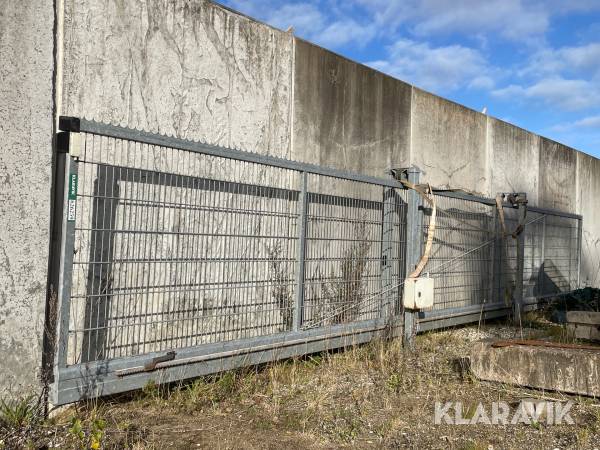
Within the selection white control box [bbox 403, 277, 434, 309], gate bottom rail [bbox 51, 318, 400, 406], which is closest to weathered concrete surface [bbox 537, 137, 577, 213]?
white control box [bbox 403, 277, 434, 309]

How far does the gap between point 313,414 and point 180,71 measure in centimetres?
282

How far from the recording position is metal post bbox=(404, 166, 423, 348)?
5.97 metres

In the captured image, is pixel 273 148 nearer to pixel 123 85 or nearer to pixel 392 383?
pixel 123 85

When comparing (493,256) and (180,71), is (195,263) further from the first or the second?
(493,256)

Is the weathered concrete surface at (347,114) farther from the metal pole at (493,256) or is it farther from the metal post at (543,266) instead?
the metal post at (543,266)

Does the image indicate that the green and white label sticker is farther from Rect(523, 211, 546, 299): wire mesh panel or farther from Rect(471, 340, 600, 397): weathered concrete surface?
Rect(523, 211, 546, 299): wire mesh panel

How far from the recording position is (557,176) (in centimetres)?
1111

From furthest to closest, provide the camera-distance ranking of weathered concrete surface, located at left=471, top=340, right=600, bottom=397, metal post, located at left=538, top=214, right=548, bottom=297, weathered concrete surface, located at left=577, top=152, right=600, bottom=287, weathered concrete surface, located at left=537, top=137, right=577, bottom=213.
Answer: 1. weathered concrete surface, located at left=577, top=152, right=600, bottom=287
2. weathered concrete surface, located at left=537, top=137, right=577, bottom=213
3. metal post, located at left=538, top=214, right=548, bottom=297
4. weathered concrete surface, located at left=471, top=340, right=600, bottom=397

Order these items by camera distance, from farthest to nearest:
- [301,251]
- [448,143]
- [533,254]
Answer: [533,254] → [448,143] → [301,251]

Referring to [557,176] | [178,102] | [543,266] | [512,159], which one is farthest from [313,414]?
[557,176]

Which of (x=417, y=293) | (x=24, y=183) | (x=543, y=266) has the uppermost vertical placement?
(x=24, y=183)

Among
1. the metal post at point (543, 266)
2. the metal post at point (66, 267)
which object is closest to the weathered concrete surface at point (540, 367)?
the metal post at point (66, 267)

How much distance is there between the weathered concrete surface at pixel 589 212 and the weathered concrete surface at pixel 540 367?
7777 mm

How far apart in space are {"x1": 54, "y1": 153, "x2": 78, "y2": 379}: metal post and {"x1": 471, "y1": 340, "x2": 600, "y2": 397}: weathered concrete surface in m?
3.11
